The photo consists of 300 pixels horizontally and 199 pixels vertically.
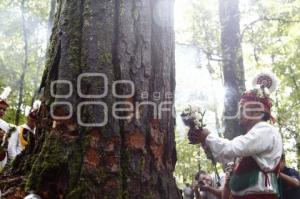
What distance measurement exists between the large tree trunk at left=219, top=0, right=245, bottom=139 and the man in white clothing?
3822 mm

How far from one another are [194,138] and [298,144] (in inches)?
477

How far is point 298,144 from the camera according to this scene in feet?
46.9

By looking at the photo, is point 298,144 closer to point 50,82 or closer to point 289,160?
point 289,160

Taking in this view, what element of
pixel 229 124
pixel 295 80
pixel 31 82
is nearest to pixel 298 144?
pixel 295 80

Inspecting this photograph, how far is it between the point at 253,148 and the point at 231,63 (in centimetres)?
508

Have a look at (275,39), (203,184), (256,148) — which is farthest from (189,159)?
(256,148)

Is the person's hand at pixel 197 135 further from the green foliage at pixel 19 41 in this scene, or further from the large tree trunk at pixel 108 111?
the green foliage at pixel 19 41

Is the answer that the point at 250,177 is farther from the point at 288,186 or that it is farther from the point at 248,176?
the point at 288,186

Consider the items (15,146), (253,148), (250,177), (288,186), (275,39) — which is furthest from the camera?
(275,39)

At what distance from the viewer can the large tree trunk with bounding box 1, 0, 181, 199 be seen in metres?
1.95

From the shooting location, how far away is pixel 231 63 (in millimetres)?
8250

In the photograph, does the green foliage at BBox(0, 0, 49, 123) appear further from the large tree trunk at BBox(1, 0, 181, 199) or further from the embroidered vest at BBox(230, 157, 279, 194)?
the large tree trunk at BBox(1, 0, 181, 199)

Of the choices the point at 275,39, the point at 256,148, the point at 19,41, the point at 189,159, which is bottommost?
the point at 189,159

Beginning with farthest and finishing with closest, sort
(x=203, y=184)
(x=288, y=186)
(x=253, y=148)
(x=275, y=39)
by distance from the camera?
1. (x=275, y=39)
2. (x=203, y=184)
3. (x=288, y=186)
4. (x=253, y=148)
